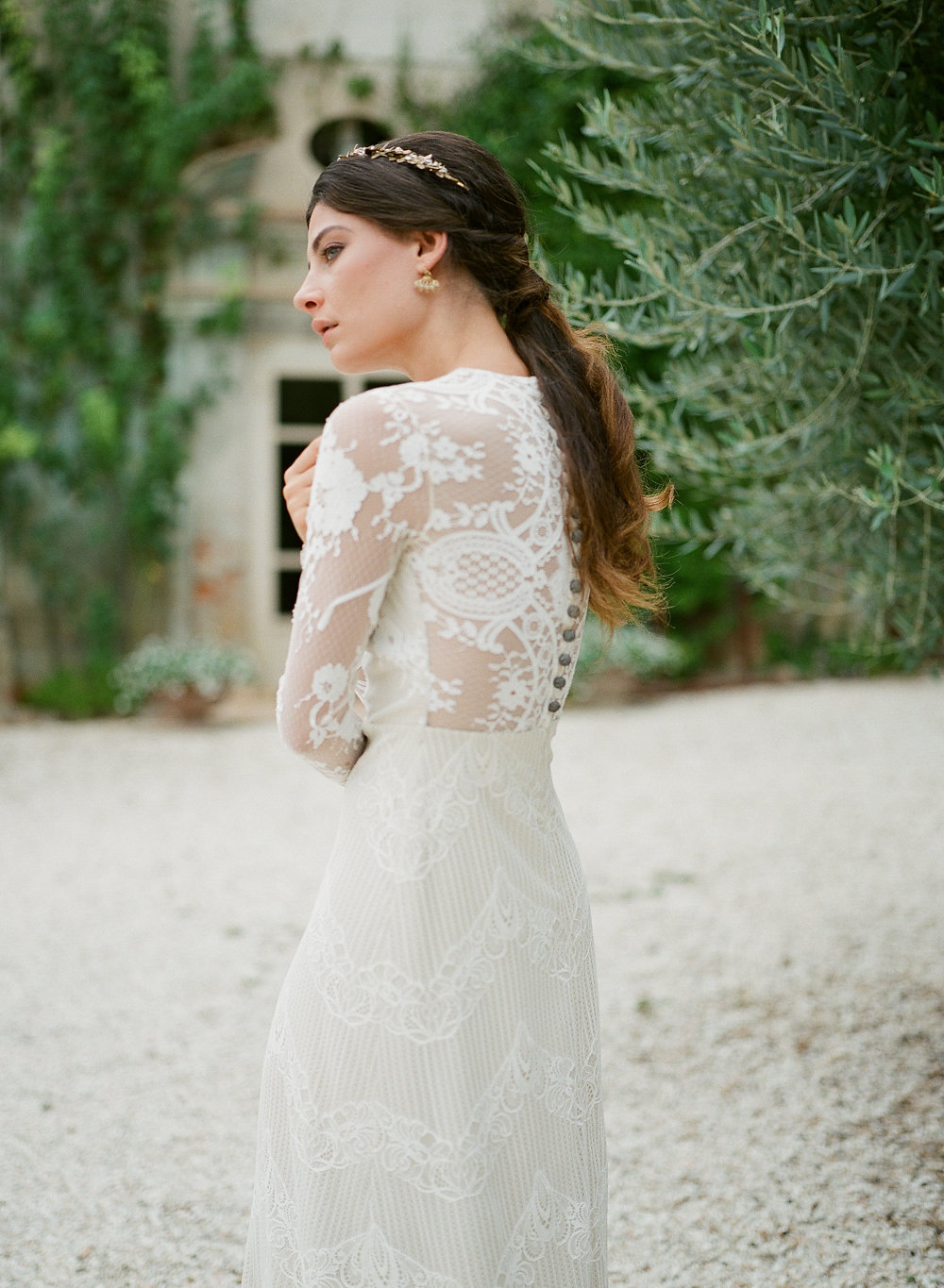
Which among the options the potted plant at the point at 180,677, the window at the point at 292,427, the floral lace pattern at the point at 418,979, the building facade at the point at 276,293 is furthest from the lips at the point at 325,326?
the window at the point at 292,427

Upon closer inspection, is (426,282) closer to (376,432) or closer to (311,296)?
(311,296)

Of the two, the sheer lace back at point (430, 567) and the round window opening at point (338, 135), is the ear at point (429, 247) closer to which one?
the sheer lace back at point (430, 567)

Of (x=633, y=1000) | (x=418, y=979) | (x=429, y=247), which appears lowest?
(x=633, y=1000)

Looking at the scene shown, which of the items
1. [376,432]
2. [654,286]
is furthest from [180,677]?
[376,432]

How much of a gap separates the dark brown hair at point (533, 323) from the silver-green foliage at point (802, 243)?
0.59 metres

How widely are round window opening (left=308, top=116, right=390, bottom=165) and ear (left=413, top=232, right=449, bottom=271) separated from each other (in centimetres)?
908

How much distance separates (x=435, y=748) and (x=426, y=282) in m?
0.56

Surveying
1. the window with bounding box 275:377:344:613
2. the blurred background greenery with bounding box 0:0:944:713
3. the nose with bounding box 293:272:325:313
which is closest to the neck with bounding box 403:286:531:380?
the nose with bounding box 293:272:325:313

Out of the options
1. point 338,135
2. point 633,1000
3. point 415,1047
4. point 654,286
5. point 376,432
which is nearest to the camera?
point 376,432

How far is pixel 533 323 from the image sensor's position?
60.0 inches

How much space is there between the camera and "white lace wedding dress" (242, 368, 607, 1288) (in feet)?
4.16

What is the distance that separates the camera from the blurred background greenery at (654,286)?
2.15 metres

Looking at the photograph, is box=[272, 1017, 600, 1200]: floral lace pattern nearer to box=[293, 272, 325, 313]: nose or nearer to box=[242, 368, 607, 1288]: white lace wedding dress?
box=[242, 368, 607, 1288]: white lace wedding dress

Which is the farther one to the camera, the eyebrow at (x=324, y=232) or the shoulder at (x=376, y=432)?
the eyebrow at (x=324, y=232)
